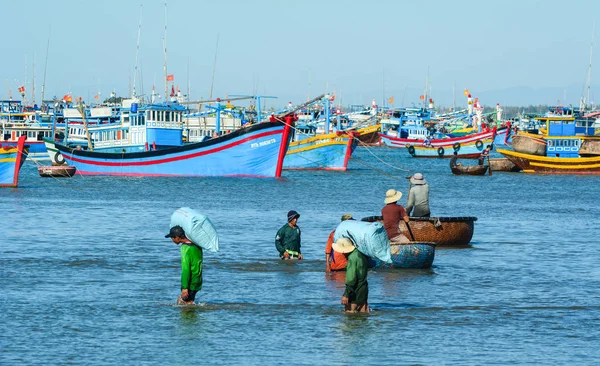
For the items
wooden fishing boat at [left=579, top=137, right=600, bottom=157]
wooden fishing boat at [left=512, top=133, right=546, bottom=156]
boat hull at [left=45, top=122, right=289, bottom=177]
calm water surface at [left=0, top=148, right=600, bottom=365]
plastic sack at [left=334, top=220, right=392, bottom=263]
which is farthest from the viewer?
wooden fishing boat at [left=512, top=133, right=546, bottom=156]

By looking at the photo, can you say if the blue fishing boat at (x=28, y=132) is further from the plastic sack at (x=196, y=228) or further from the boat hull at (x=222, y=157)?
the plastic sack at (x=196, y=228)

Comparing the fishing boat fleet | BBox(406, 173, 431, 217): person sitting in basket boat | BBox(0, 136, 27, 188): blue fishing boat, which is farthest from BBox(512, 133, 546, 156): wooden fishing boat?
BBox(406, 173, 431, 217): person sitting in basket boat

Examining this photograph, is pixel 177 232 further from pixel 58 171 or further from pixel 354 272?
pixel 58 171

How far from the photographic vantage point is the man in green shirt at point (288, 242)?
71.1ft

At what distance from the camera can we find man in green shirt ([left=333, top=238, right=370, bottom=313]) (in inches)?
588

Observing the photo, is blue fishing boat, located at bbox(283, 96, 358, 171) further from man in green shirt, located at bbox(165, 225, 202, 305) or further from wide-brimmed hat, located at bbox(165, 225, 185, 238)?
wide-brimmed hat, located at bbox(165, 225, 185, 238)

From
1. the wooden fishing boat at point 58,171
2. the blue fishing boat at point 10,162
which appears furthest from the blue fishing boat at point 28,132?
the blue fishing boat at point 10,162

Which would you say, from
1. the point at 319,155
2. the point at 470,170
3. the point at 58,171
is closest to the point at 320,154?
the point at 319,155

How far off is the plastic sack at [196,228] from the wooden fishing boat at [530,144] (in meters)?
61.3

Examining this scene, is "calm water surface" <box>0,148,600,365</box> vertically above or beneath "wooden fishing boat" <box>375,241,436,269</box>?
beneath

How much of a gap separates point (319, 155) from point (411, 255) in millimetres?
54396

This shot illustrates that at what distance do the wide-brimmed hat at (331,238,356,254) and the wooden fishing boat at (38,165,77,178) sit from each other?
43.5 metres

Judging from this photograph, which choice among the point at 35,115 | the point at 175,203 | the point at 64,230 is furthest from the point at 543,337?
the point at 35,115

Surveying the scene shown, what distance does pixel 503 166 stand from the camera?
74875 mm
